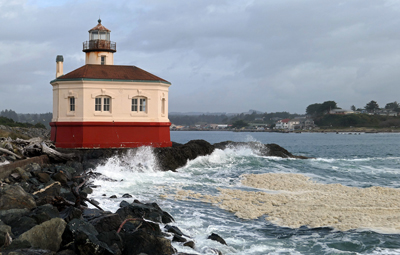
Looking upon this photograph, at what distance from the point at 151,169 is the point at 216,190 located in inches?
180

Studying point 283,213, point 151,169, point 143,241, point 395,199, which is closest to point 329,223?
point 283,213

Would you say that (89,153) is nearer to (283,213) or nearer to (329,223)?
(283,213)

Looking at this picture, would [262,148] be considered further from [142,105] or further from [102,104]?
[102,104]

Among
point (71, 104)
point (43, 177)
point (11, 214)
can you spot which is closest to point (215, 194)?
point (43, 177)

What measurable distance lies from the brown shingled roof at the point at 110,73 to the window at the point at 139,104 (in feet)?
3.39

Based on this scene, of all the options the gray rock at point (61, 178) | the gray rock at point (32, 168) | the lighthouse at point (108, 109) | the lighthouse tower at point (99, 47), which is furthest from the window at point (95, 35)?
the gray rock at point (61, 178)

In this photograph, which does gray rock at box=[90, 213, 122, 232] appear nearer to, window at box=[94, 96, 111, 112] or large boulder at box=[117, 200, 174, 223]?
large boulder at box=[117, 200, 174, 223]

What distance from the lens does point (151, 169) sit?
17.5 m

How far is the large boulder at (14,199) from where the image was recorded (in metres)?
7.95

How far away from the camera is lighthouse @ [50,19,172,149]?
18.2 metres

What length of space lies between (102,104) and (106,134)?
57.5 inches

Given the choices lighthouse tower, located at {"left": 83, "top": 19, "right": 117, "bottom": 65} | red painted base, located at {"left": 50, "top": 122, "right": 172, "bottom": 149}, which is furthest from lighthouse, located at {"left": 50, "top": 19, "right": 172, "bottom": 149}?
lighthouse tower, located at {"left": 83, "top": 19, "right": 117, "bottom": 65}

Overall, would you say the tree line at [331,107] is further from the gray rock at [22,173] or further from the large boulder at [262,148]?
the gray rock at [22,173]

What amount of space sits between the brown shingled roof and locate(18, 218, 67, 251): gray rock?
12.8m
